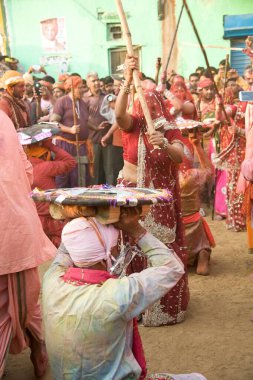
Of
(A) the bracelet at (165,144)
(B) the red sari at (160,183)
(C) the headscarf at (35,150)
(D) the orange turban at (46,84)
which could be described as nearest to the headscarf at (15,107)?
(C) the headscarf at (35,150)

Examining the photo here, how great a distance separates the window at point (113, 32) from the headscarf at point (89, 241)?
14.9 m

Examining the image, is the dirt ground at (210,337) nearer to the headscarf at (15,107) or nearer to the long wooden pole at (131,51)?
the long wooden pole at (131,51)

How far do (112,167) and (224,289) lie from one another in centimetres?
465

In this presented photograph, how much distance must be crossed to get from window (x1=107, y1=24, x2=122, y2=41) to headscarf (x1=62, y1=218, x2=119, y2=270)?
14909mm

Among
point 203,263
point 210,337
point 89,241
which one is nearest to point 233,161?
point 203,263

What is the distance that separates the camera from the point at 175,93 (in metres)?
7.42

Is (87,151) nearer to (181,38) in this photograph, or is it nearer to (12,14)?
(181,38)

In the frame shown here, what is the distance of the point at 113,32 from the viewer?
16.5 metres

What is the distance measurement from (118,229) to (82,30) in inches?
598

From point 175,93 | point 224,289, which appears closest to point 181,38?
point 175,93

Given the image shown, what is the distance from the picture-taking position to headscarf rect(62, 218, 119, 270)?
2.35 meters

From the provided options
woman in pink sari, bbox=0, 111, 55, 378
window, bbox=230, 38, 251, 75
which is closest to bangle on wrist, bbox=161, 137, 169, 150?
woman in pink sari, bbox=0, 111, 55, 378

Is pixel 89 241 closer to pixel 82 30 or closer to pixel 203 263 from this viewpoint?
pixel 203 263

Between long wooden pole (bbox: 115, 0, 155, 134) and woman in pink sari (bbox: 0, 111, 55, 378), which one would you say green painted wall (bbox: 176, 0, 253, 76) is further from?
woman in pink sari (bbox: 0, 111, 55, 378)
